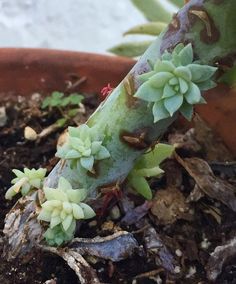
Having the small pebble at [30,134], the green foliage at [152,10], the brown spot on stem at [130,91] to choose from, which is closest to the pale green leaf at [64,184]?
the brown spot on stem at [130,91]

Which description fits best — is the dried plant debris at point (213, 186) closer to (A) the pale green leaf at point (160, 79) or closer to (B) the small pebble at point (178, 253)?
(B) the small pebble at point (178, 253)

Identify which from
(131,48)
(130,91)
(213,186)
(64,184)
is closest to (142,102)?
(130,91)

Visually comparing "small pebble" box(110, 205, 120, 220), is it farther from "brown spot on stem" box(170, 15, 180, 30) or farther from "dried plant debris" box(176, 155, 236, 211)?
"brown spot on stem" box(170, 15, 180, 30)

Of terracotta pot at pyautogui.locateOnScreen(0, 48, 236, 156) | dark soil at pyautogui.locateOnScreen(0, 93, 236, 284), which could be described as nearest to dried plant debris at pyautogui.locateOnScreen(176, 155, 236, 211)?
dark soil at pyautogui.locateOnScreen(0, 93, 236, 284)

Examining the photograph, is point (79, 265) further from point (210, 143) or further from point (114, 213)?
point (210, 143)

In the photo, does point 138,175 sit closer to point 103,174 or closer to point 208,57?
point 103,174
